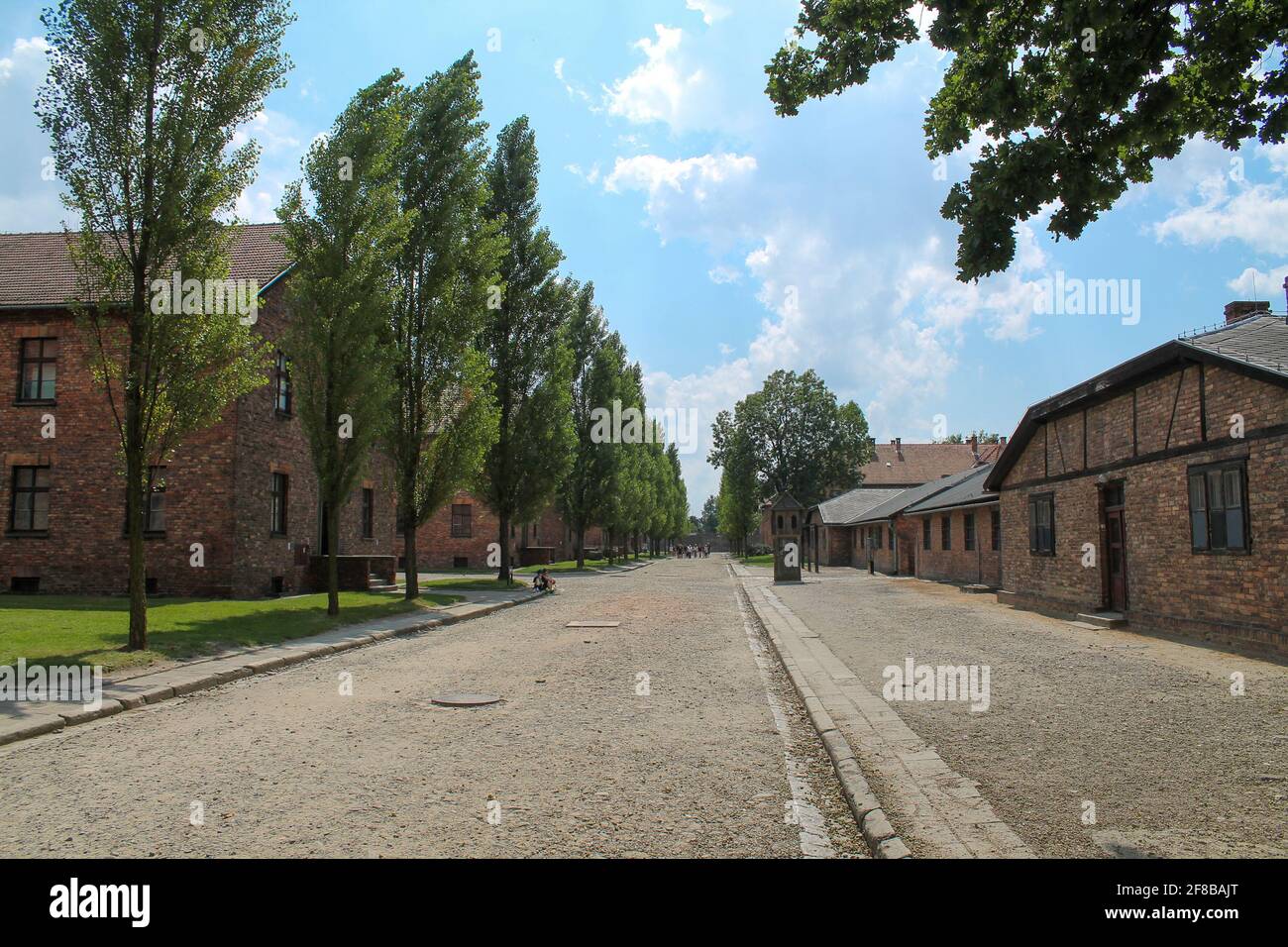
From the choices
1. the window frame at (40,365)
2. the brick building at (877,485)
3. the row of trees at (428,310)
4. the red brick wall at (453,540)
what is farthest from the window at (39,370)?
the brick building at (877,485)

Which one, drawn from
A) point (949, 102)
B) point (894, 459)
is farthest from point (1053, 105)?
point (894, 459)

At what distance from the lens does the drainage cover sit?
8570mm

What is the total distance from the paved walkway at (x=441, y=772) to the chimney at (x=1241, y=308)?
15.3m

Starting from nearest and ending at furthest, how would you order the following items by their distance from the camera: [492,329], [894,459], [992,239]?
[992,239] → [492,329] → [894,459]

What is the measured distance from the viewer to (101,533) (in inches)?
803

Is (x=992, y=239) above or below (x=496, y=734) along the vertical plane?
above

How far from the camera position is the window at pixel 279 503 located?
72.6ft

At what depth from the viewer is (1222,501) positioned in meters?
13.2

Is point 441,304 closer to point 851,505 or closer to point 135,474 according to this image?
point 135,474

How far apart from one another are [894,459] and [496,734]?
91.4 metres

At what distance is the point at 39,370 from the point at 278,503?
6.65 meters

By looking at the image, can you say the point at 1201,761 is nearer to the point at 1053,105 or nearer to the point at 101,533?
the point at 1053,105

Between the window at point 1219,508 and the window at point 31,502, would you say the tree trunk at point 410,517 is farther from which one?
the window at point 1219,508

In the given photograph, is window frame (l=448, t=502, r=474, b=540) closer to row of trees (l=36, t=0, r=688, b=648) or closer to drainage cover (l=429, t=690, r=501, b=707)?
row of trees (l=36, t=0, r=688, b=648)
